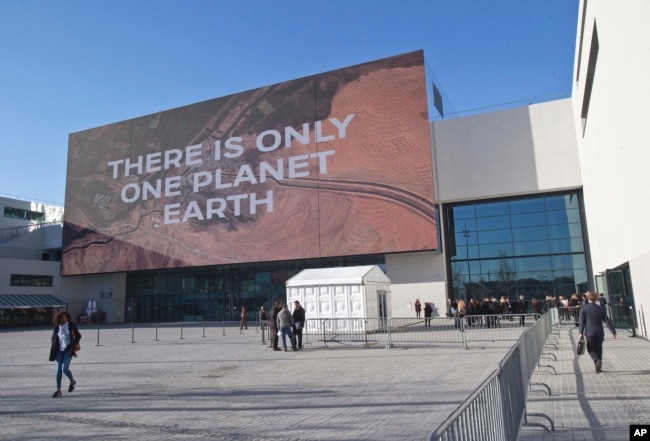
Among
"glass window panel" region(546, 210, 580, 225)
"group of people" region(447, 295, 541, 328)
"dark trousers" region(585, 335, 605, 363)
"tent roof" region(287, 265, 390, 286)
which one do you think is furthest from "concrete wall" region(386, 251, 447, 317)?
"dark trousers" region(585, 335, 605, 363)

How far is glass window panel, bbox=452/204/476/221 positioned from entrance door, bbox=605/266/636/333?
39.2ft

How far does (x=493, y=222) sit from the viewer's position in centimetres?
3597

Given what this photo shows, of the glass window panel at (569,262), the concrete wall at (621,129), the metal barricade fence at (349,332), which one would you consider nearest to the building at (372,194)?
the glass window panel at (569,262)

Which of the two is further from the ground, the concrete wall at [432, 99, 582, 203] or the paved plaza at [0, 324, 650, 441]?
the concrete wall at [432, 99, 582, 203]

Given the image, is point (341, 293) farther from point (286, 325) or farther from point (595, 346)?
point (595, 346)

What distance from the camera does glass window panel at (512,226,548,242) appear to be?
1371 inches

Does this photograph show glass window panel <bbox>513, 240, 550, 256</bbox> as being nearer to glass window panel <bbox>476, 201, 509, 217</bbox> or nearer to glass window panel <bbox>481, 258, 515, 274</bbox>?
glass window panel <bbox>481, 258, 515, 274</bbox>

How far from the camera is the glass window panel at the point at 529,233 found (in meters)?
34.8

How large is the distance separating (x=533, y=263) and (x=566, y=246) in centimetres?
237

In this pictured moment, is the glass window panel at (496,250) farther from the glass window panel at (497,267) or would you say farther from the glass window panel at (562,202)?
the glass window panel at (562,202)

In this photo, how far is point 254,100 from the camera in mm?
42062

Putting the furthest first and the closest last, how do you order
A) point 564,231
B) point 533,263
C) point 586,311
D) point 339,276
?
point 533,263, point 564,231, point 339,276, point 586,311

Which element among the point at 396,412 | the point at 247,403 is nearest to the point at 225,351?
the point at 247,403

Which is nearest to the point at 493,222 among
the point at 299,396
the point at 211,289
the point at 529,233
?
the point at 529,233
